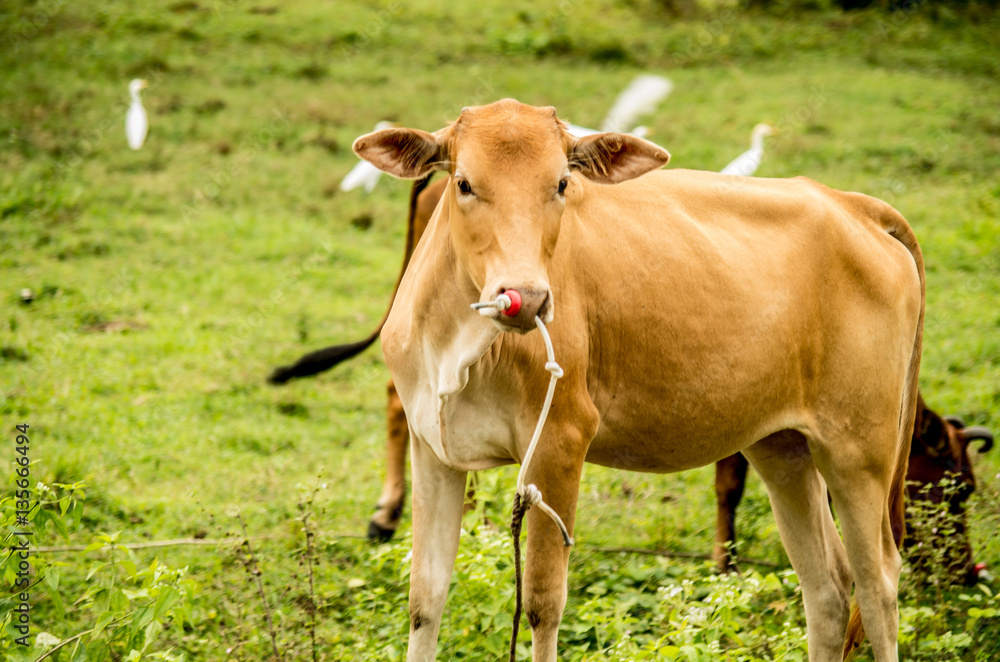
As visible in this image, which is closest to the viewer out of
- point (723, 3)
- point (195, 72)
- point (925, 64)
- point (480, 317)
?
point (480, 317)

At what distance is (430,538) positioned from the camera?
341 cm

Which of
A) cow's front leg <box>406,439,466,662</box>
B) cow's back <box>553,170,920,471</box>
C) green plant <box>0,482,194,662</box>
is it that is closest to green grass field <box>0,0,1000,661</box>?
green plant <box>0,482,194,662</box>

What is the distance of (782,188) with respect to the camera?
12.6 ft

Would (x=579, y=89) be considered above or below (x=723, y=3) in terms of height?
below

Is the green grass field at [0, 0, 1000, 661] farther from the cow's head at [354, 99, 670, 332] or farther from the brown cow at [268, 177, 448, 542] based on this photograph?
the cow's head at [354, 99, 670, 332]

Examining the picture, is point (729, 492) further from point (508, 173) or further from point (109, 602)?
point (109, 602)

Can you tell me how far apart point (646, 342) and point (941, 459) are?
239 centimetres

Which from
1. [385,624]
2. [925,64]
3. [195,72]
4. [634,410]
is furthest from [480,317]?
[925,64]

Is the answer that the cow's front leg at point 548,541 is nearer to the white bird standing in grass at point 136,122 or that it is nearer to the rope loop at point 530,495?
the rope loop at point 530,495

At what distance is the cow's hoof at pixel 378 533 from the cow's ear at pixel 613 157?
9.20 feet

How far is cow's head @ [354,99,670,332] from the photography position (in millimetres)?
2611

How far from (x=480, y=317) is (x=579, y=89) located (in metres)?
10.1

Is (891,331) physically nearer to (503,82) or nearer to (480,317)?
(480,317)

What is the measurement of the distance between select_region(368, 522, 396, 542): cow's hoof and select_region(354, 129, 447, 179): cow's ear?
8.88 ft
